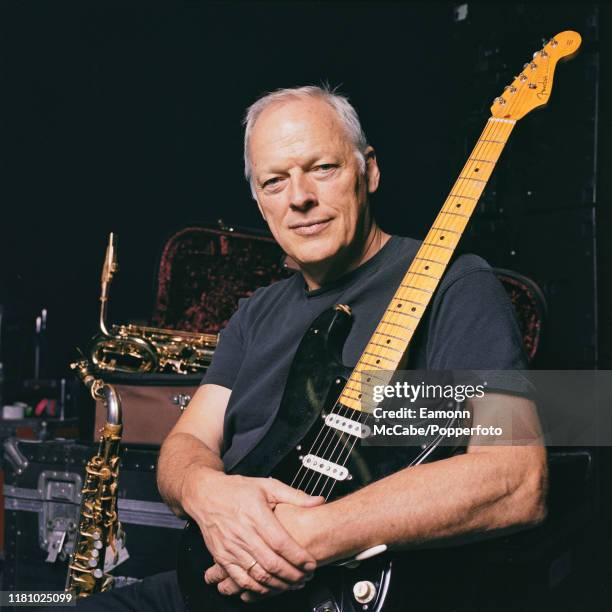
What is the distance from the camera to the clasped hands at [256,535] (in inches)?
43.2

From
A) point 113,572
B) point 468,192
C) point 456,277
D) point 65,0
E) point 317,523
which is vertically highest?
point 65,0

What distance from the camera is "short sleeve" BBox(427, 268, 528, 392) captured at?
1163 millimetres

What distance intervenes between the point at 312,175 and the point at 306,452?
63cm

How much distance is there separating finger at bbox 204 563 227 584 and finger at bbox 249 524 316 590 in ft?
0.28

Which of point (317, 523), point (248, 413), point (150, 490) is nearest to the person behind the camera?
point (317, 523)

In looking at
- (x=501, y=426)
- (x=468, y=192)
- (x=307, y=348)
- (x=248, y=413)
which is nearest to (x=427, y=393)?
(x=501, y=426)

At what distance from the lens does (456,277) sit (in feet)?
4.19

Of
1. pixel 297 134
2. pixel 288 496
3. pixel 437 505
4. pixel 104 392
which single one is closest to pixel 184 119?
pixel 104 392

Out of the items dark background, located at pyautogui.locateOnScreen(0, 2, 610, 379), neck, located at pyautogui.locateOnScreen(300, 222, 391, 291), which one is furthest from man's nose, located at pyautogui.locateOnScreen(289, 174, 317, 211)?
dark background, located at pyautogui.locateOnScreen(0, 2, 610, 379)

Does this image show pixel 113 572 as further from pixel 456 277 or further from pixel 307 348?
pixel 456 277

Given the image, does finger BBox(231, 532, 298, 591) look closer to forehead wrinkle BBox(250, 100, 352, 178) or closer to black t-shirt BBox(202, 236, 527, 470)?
black t-shirt BBox(202, 236, 527, 470)

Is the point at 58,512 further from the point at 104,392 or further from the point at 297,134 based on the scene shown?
the point at 297,134

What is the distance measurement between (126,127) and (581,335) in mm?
2304

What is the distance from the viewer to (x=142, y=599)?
5.07ft
